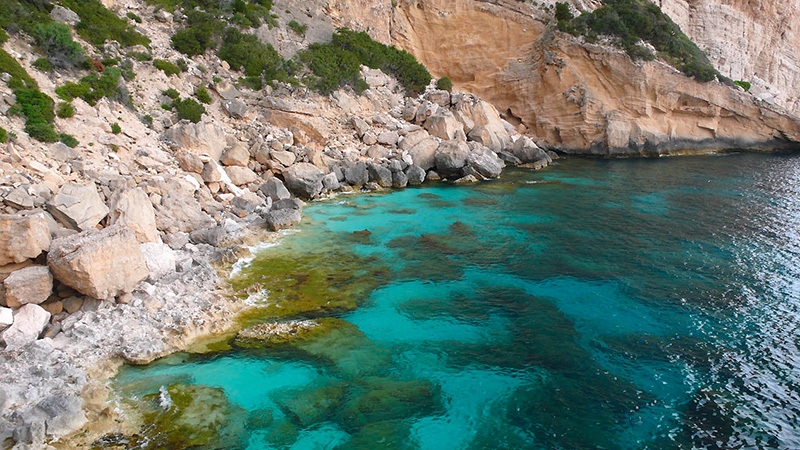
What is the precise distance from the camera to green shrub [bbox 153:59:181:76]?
1049 inches

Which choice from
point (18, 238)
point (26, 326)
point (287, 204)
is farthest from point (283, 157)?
point (26, 326)

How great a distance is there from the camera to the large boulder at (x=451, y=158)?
3034cm

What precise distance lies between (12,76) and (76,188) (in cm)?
759

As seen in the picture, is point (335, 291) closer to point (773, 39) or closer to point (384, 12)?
point (384, 12)

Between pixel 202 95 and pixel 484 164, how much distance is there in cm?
1685

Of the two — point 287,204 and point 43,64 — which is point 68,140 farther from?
point 287,204

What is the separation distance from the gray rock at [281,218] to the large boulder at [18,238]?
27.8 ft

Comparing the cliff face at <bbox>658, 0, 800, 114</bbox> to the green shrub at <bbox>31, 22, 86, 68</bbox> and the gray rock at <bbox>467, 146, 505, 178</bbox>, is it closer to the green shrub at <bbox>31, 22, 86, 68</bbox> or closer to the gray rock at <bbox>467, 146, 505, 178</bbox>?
the gray rock at <bbox>467, 146, 505, 178</bbox>

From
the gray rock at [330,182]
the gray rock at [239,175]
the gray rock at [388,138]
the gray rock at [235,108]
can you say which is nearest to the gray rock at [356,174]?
the gray rock at [330,182]

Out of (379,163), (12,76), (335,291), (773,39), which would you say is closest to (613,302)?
(335,291)

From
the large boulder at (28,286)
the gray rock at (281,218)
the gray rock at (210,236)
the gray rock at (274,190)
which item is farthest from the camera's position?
the gray rock at (274,190)

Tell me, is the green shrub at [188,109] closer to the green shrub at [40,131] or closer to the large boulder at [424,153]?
the green shrub at [40,131]

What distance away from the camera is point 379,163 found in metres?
29.1

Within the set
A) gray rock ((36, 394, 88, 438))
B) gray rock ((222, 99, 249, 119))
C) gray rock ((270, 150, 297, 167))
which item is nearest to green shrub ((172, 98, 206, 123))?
gray rock ((222, 99, 249, 119))
